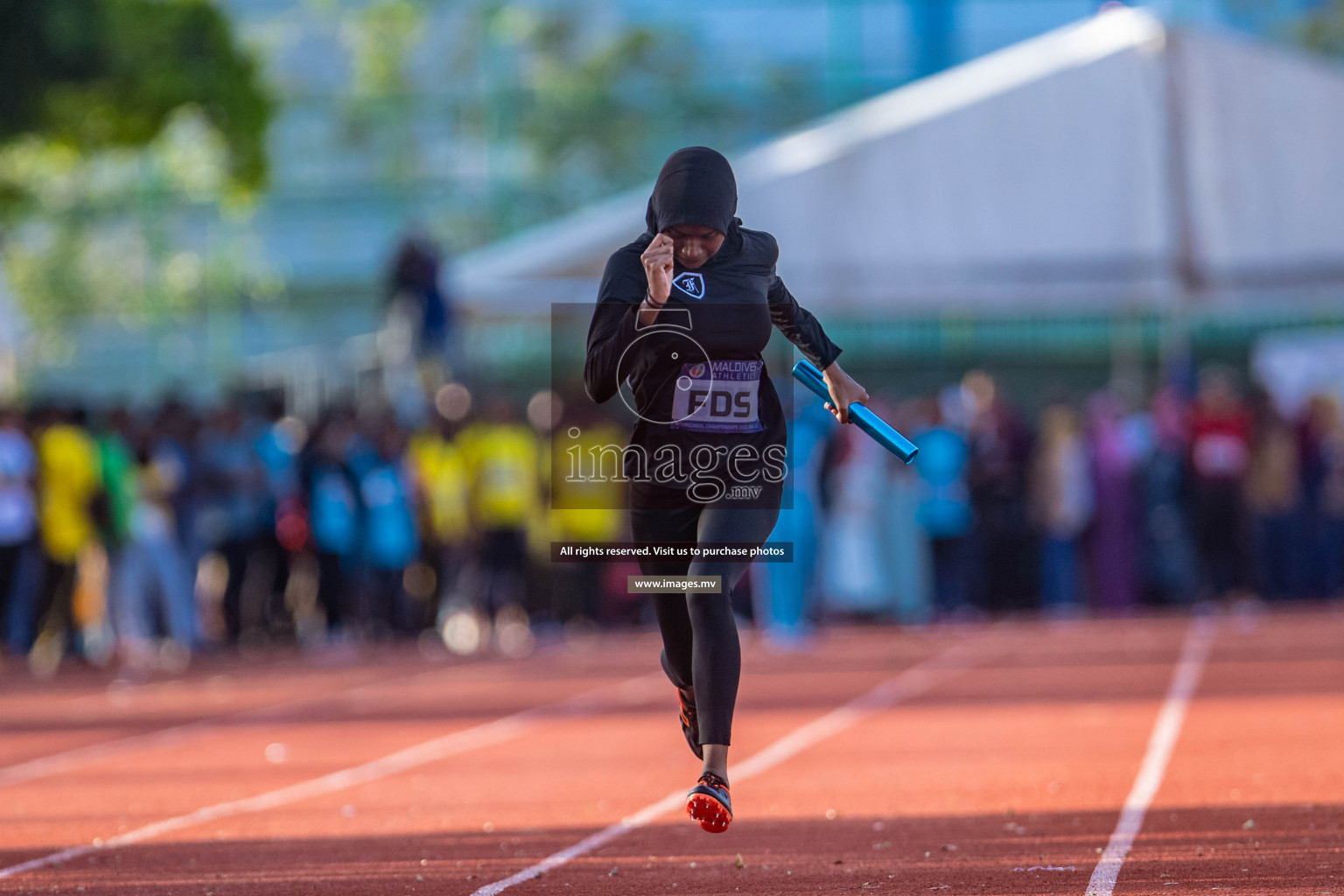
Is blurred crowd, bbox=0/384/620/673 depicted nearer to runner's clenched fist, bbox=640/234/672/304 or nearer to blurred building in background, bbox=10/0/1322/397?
blurred building in background, bbox=10/0/1322/397

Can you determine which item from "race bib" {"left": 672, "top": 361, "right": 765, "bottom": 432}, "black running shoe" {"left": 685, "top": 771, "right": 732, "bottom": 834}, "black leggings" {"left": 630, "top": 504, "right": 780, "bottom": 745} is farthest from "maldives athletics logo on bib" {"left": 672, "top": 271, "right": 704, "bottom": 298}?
"black running shoe" {"left": 685, "top": 771, "right": 732, "bottom": 834}

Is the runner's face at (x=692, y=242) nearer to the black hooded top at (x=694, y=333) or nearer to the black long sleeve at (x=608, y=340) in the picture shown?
the black hooded top at (x=694, y=333)

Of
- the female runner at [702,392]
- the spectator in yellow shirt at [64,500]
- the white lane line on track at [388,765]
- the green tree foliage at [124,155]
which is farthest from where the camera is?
the green tree foliage at [124,155]

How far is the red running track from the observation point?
20.9 ft

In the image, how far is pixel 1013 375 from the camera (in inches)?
974

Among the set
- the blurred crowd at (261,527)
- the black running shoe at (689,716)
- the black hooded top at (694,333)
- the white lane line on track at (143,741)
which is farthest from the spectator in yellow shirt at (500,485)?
the black hooded top at (694,333)

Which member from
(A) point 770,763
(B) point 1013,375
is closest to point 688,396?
(A) point 770,763

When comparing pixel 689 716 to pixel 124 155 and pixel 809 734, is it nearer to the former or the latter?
pixel 809 734

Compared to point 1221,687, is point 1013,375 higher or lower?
higher

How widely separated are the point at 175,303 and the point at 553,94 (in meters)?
5.96

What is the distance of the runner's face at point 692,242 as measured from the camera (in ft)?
18.5

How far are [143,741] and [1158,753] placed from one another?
5586mm

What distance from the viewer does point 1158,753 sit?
9.49 meters

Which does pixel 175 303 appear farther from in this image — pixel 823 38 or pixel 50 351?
pixel 823 38
